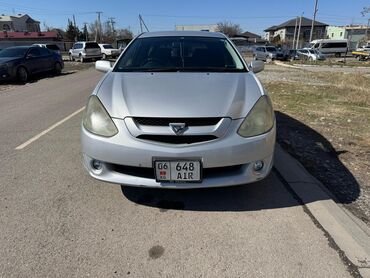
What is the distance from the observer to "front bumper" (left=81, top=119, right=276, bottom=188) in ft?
8.75

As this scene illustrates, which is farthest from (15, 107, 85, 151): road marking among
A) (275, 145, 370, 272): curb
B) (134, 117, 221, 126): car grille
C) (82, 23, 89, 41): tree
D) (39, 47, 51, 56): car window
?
(82, 23, 89, 41): tree

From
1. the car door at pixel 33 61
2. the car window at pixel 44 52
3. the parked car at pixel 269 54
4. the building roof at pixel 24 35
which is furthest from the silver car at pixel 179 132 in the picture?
the building roof at pixel 24 35

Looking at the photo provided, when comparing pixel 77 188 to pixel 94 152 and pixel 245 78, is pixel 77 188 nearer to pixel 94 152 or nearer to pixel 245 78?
pixel 94 152

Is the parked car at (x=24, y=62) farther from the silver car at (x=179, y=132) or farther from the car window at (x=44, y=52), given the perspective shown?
the silver car at (x=179, y=132)

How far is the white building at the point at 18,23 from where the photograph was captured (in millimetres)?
93750

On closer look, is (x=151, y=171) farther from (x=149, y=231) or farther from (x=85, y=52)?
(x=85, y=52)

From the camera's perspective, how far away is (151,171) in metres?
2.85

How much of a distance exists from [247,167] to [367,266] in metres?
1.13

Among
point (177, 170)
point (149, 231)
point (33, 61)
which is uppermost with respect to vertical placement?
point (177, 170)

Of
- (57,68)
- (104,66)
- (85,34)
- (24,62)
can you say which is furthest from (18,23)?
(104,66)

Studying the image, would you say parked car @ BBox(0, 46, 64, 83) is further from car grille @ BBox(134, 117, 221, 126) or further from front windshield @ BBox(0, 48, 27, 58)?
car grille @ BBox(134, 117, 221, 126)

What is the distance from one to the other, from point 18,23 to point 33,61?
99.2 meters

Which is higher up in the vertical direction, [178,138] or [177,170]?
[178,138]

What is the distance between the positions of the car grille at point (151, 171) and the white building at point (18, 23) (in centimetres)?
10260
